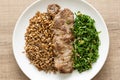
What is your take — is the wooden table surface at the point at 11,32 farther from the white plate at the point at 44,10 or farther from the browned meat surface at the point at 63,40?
the browned meat surface at the point at 63,40

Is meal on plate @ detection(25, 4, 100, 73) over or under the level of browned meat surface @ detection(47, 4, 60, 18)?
under

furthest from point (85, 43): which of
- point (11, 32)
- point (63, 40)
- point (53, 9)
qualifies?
point (11, 32)

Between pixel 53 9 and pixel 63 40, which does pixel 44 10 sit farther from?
pixel 63 40

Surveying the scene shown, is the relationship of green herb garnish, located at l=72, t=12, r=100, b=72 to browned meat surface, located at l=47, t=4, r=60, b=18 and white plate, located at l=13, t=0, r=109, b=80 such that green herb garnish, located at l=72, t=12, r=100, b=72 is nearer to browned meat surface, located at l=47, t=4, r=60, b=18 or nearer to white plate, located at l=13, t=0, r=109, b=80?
white plate, located at l=13, t=0, r=109, b=80

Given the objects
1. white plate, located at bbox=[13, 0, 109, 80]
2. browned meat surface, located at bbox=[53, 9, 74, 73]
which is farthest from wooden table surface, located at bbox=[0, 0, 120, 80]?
browned meat surface, located at bbox=[53, 9, 74, 73]

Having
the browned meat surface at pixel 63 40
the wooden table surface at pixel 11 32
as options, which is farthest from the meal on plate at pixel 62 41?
the wooden table surface at pixel 11 32

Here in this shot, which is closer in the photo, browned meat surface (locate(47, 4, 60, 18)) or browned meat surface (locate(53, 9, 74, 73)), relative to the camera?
browned meat surface (locate(53, 9, 74, 73))

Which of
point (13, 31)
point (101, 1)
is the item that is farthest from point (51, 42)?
point (101, 1)
